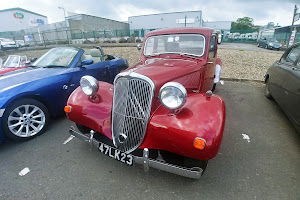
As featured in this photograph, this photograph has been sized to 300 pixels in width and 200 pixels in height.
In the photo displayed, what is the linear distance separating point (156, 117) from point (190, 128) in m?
0.41

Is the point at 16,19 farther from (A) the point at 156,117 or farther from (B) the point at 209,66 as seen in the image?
(A) the point at 156,117

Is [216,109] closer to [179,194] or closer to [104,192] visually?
[179,194]

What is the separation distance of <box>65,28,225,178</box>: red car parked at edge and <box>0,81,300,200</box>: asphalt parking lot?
13.0 inches

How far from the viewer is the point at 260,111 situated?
3928 millimetres

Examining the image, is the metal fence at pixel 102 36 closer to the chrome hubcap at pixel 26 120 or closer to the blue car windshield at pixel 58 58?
the blue car windshield at pixel 58 58

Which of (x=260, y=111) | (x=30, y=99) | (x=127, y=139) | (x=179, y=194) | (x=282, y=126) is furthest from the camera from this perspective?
(x=260, y=111)

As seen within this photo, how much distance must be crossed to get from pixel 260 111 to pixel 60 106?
458 centimetres

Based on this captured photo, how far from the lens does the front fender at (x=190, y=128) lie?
1618 millimetres

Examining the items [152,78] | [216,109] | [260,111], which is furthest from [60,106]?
[260,111]

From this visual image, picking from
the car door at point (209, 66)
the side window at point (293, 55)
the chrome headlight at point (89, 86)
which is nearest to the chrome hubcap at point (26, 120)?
the chrome headlight at point (89, 86)

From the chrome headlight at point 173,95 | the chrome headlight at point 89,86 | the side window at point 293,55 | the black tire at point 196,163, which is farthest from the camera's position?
the side window at point 293,55

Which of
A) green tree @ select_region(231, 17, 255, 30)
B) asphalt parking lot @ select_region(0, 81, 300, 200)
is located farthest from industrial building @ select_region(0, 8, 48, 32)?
green tree @ select_region(231, 17, 255, 30)

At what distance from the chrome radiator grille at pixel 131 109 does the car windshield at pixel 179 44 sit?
5.07 feet

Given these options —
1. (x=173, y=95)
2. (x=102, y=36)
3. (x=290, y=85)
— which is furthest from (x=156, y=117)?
(x=102, y=36)
